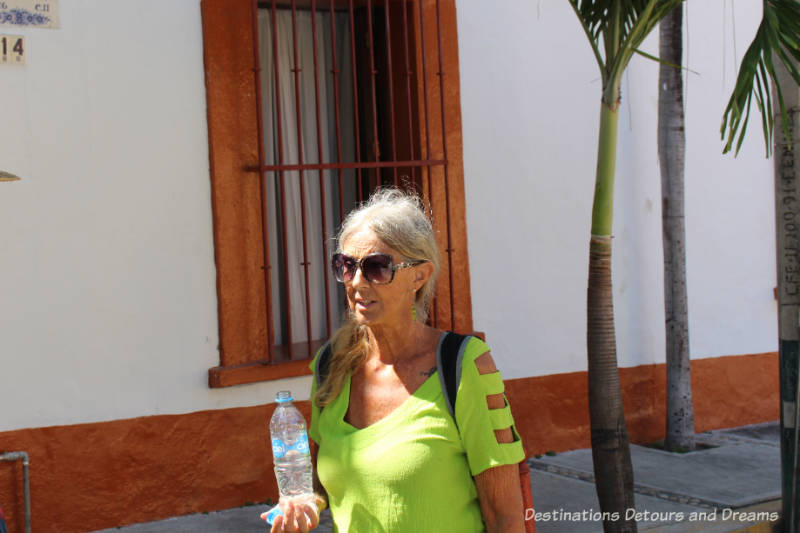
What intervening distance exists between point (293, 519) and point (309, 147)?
13.3 feet

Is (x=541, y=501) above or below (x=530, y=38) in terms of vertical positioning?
below

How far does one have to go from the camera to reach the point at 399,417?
253 cm

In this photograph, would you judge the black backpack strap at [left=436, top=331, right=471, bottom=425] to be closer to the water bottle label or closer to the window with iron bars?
the water bottle label

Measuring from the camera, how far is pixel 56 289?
16.9 ft

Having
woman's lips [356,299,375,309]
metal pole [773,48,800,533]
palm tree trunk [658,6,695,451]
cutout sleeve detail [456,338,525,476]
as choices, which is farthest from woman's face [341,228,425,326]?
palm tree trunk [658,6,695,451]

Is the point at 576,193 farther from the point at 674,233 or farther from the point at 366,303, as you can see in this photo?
the point at 366,303

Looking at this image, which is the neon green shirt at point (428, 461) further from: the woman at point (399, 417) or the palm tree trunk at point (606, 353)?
the palm tree trunk at point (606, 353)

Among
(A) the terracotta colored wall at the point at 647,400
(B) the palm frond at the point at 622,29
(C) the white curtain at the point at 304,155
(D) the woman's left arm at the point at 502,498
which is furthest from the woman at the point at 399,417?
(A) the terracotta colored wall at the point at 647,400

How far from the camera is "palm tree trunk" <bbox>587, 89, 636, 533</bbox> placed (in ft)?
14.5

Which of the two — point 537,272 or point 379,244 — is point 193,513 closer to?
point 537,272

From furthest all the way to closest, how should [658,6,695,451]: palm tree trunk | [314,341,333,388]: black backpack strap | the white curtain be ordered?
1. [658,6,695,451]: palm tree trunk
2. the white curtain
3. [314,341,333,388]: black backpack strap

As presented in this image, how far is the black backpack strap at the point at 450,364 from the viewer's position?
2.49m

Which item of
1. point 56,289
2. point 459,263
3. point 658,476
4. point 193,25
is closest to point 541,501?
point 658,476

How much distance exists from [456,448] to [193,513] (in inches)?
135
